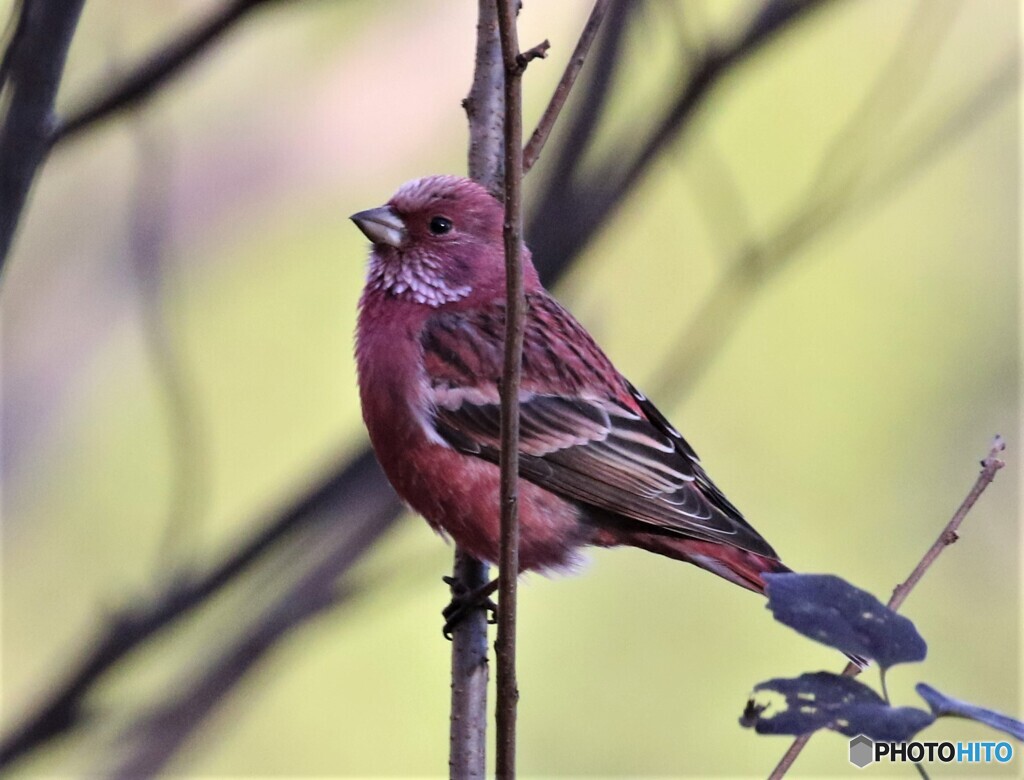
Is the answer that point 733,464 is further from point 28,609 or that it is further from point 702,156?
point 28,609

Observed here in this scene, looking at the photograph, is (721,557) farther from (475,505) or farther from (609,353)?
(609,353)

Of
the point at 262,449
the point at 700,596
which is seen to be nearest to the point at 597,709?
the point at 700,596

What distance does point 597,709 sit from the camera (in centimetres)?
669

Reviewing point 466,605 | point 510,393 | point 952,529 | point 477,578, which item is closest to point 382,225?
point 477,578

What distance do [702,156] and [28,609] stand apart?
4220mm

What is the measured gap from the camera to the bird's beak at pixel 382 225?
439 cm

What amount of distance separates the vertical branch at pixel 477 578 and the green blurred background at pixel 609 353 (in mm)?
1815

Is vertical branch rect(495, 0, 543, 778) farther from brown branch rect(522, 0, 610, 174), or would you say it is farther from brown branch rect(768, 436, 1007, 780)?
brown branch rect(768, 436, 1007, 780)

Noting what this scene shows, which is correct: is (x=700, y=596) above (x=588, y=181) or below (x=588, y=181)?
below

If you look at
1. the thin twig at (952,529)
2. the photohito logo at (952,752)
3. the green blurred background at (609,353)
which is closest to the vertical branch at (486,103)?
the thin twig at (952,529)

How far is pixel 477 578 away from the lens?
A: 4047 millimetres

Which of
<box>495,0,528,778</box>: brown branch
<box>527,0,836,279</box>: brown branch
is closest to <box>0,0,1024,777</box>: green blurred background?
<box>527,0,836,279</box>: brown branch

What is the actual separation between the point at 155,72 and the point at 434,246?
1935 mm

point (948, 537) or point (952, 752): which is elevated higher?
point (948, 537)
